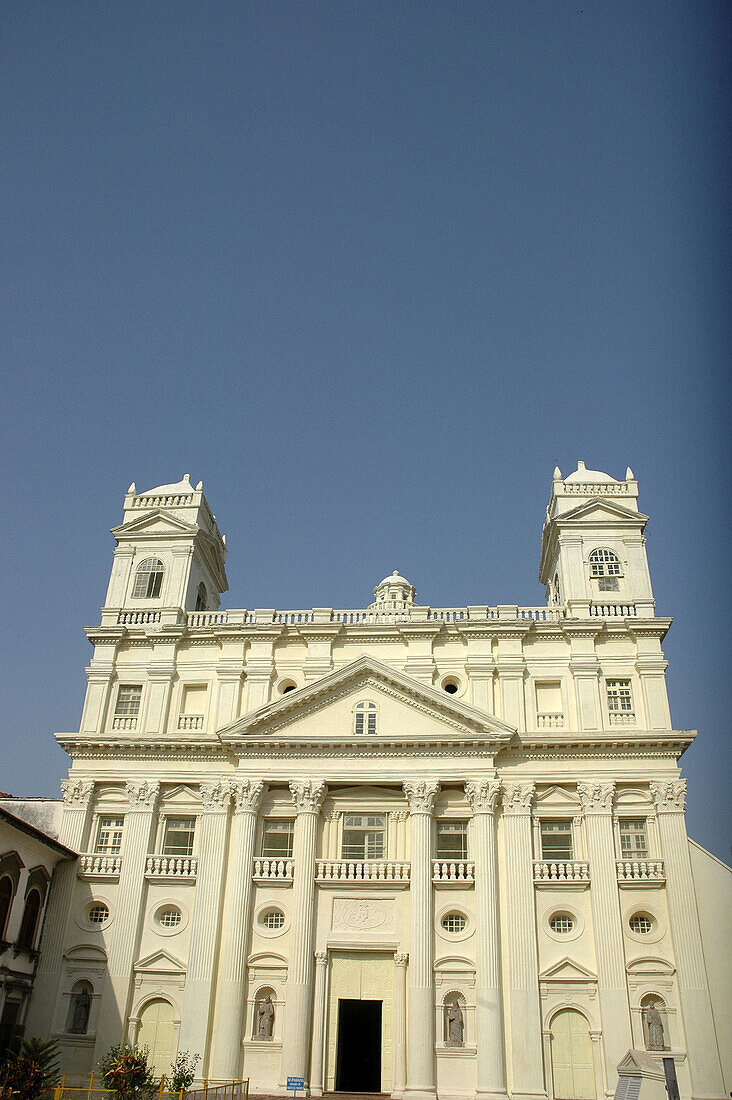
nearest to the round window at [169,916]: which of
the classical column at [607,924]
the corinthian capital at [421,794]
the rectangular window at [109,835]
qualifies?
the rectangular window at [109,835]

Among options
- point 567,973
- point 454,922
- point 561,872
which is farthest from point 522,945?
point 561,872

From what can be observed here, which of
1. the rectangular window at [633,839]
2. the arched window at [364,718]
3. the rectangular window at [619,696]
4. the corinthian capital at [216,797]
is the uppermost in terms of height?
the rectangular window at [619,696]

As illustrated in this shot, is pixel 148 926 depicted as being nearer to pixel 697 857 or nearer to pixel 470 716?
pixel 470 716

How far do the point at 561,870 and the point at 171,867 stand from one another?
14760 mm

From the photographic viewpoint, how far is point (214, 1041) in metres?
33.1

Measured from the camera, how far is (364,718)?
37.8 meters

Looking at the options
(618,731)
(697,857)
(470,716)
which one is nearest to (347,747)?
(470,716)

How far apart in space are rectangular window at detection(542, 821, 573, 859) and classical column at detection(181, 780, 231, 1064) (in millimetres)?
12255

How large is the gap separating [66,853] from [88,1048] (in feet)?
22.4

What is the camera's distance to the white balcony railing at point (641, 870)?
34.0 m

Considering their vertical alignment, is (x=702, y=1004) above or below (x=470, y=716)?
below

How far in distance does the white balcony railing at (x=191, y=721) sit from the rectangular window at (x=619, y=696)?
16.7 metres

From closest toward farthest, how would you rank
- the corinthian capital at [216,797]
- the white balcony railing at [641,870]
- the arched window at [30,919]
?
1. the white balcony railing at [641,870]
2. the arched window at [30,919]
3. the corinthian capital at [216,797]

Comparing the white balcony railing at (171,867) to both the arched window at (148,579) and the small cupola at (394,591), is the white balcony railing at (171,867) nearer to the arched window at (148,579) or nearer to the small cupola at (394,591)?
the arched window at (148,579)
